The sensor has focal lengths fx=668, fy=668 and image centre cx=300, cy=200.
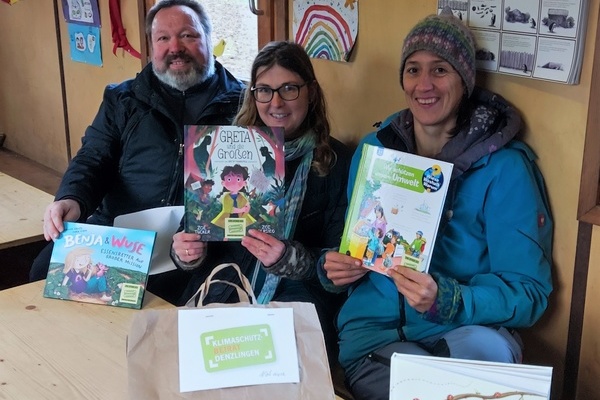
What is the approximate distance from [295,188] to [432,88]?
457mm

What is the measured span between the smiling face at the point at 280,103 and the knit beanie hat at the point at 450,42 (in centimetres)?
34

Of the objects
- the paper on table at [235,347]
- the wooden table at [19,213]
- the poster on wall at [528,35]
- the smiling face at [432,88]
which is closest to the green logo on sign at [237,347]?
the paper on table at [235,347]

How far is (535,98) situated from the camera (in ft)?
5.16

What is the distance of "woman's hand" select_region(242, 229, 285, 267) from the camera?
5.18 feet

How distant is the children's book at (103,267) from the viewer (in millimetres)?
1540

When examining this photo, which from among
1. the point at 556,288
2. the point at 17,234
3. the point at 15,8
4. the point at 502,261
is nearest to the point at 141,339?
the point at 502,261

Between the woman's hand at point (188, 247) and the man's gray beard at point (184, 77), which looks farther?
the man's gray beard at point (184, 77)

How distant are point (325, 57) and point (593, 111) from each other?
90cm

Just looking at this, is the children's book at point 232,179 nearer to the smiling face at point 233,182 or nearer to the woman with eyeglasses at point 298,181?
the smiling face at point 233,182

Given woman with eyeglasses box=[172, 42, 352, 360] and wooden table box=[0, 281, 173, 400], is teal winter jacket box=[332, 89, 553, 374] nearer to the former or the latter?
woman with eyeglasses box=[172, 42, 352, 360]

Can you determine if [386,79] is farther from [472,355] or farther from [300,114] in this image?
[472,355]

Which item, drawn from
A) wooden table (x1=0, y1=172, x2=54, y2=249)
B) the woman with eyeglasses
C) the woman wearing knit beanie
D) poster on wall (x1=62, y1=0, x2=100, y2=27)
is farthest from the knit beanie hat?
poster on wall (x1=62, y1=0, x2=100, y2=27)

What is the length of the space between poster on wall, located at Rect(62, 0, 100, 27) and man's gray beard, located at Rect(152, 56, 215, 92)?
1229mm

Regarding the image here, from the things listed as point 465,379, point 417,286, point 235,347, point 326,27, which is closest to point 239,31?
point 326,27
